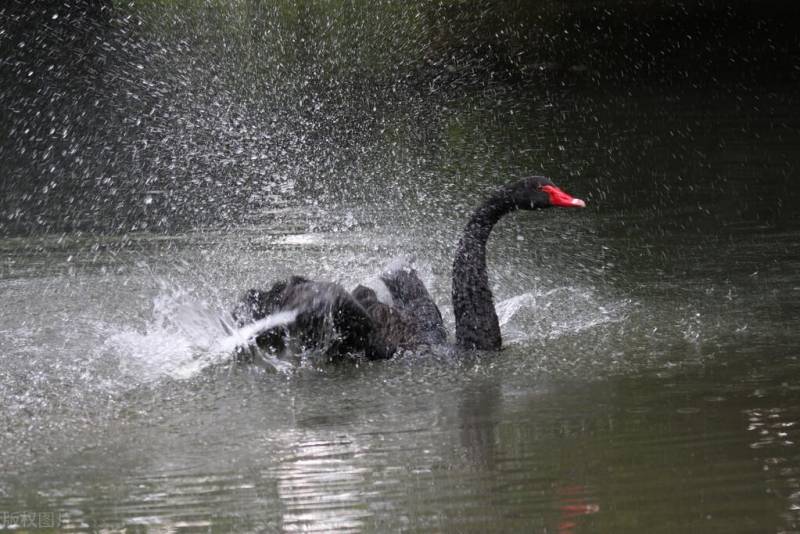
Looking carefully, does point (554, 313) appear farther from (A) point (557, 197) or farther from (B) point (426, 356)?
(B) point (426, 356)

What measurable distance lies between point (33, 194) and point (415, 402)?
750 cm

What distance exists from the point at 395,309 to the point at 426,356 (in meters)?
0.37

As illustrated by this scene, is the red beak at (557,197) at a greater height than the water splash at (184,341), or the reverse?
the red beak at (557,197)

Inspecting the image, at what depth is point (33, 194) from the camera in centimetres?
1136

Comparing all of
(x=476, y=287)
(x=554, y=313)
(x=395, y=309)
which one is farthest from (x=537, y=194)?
(x=395, y=309)

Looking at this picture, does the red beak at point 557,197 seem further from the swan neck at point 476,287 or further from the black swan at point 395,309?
the swan neck at point 476,287

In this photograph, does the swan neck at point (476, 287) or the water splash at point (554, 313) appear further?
the water splash at point (554, 313)

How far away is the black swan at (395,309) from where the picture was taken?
5699mm

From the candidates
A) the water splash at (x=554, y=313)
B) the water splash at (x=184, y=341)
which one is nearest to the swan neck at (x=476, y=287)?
the water splash at (x=554, y=313)

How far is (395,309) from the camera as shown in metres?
6.07

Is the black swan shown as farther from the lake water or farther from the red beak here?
the lake water

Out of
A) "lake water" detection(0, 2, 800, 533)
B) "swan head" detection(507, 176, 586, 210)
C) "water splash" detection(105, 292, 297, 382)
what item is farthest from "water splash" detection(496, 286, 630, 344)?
"water splash" detection(105, 292, 297, 382)

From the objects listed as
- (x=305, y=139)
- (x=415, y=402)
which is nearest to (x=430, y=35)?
(x=305, y=139)

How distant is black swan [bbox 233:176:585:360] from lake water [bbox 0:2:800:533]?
15 cm
